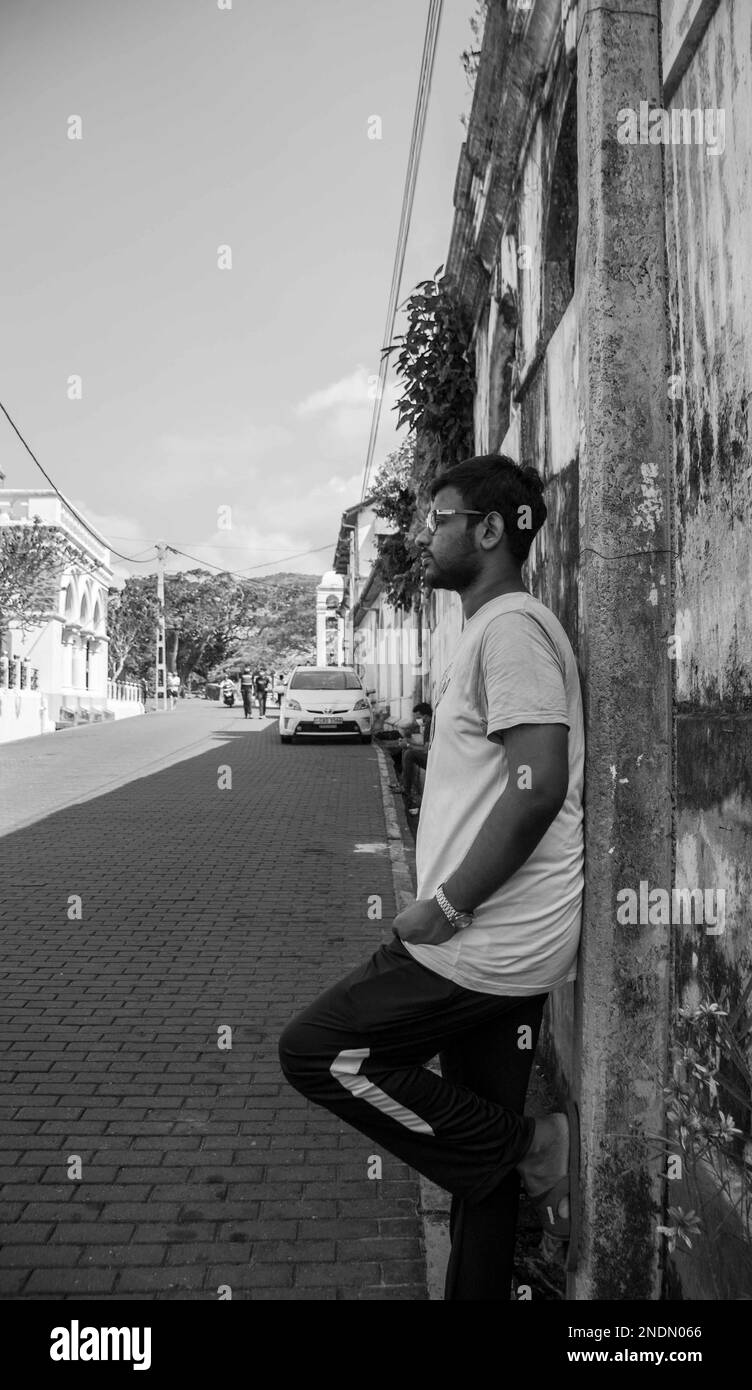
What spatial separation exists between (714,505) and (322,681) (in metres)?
20.9

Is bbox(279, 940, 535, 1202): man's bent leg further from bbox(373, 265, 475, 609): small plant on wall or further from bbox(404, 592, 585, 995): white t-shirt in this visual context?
bbox(373, 265, 475, 609): small plant on wall

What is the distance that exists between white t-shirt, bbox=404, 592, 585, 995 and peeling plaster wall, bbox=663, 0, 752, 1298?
10.9 inches

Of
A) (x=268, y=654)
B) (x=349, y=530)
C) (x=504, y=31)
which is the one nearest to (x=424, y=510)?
(x=504, y=31)

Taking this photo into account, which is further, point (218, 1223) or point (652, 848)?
point (218, 1223)

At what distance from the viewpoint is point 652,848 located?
2.60 metres

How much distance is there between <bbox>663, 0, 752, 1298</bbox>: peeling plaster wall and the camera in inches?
88.5

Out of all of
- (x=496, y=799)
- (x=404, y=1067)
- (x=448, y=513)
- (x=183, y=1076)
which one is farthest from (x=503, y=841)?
(x=183, y=1076)

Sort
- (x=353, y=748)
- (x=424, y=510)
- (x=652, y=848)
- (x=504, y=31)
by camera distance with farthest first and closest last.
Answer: (x=353, y=748)
(x=424, y=510)
(x=504, y=31)
(x=652, y=848)

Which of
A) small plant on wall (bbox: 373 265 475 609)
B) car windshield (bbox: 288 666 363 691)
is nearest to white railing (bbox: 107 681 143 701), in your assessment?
car windshield (bbox: 288 666 363 691)

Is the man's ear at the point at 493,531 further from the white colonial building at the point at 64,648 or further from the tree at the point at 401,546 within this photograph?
the white colonial building at the point at 64,648

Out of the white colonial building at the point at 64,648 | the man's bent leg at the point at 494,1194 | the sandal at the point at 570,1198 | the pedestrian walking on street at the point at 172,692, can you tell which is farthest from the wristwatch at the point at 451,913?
the pedestrian walking on street at the point at 172,692

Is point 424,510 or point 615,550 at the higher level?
point 424,510

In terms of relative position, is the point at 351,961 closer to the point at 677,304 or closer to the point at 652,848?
the point at 652,848
